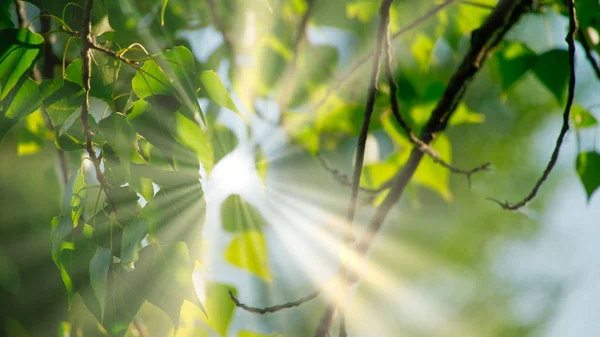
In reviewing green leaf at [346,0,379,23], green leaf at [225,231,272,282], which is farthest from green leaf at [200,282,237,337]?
green leaf at [346,0,379,23]

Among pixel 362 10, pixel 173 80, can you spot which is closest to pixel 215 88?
pixel 173 80

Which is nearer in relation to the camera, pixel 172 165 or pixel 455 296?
pixel 172 165

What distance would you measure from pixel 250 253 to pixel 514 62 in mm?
633

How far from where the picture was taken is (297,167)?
163 centimetres

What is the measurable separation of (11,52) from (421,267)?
5170 millimetres

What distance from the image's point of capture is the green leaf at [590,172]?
2.96 feet

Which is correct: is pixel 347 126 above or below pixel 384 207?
above

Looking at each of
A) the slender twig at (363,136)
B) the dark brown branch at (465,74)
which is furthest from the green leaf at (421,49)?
the slender twig at (363,136)

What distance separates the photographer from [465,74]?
0.84 meters

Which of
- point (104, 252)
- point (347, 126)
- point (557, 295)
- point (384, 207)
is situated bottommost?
point (104, 252)

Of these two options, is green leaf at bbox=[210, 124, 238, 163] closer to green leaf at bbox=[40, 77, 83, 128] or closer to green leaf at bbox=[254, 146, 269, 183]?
green leaf at bbox=[254, 146, 269, 183]

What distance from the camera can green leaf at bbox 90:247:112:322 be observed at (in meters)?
0.50

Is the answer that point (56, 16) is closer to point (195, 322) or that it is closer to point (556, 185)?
point (195, 322)

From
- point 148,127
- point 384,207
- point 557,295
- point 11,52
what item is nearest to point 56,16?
point 11,52
